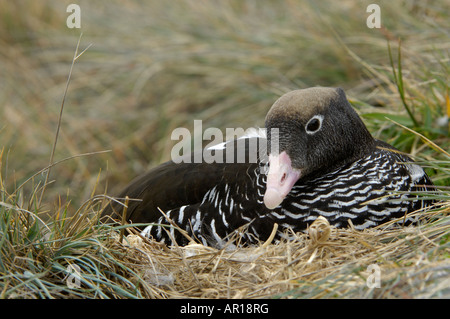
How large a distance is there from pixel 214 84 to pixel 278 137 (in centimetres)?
304

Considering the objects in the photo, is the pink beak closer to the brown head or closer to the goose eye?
the brown head

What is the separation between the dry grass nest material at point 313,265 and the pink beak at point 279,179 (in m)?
0.19

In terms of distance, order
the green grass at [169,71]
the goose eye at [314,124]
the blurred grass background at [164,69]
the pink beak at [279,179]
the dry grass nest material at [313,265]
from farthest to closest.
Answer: the blurred grass background at [164,69], the green grass at [169,71], the goose eye at [314,124], the pink beak at [279,179], the dry grass nest material at [313,265]

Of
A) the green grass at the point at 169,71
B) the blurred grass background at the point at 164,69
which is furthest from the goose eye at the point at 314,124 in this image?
the blurred grass background at the point at 164,69

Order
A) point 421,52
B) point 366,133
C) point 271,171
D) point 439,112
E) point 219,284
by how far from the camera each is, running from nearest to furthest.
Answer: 1. point 219,284
2. point 271,171
3. point 366,133
4. point 439,112
5. point 421,52

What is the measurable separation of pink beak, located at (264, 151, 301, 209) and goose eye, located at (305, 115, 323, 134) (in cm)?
18

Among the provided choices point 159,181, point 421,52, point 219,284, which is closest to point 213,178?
point 159,181

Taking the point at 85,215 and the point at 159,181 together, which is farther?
the point at 159,181

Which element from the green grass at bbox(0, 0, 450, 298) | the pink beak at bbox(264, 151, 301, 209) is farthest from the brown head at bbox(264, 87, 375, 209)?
the green grass at bbox(0, 0, 450, 298)

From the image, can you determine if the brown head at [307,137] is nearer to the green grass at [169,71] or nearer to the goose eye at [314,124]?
the goose eye at [314,124]

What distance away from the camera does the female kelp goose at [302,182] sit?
2.74 m

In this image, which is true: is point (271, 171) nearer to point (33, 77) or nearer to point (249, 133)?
point (249, 133)

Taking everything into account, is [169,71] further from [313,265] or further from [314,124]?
[313,265]

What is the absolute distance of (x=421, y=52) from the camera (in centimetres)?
454
